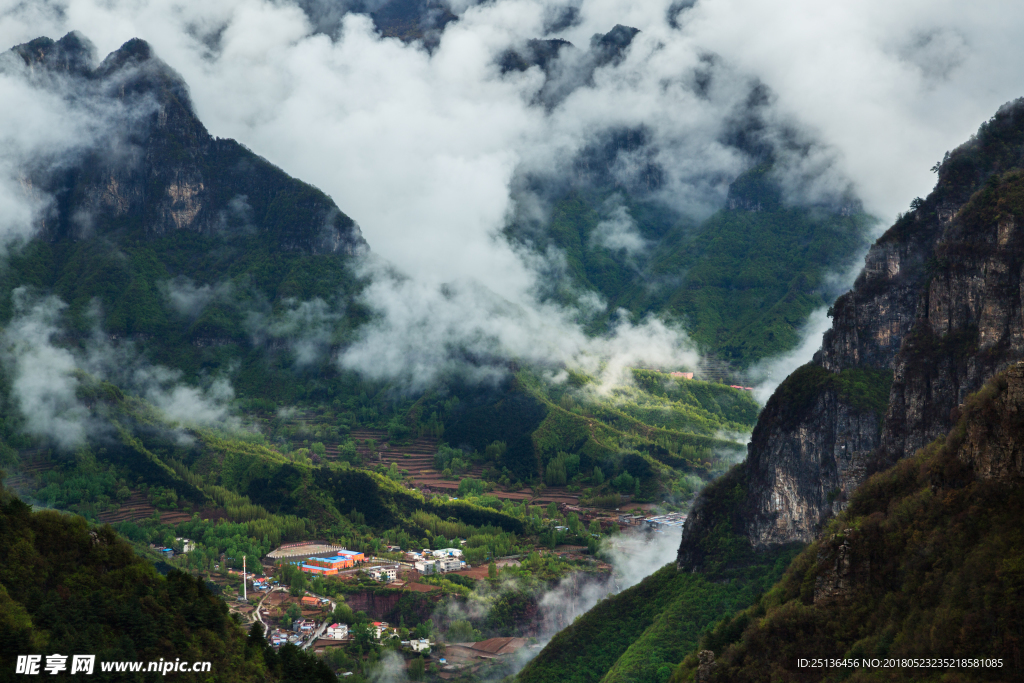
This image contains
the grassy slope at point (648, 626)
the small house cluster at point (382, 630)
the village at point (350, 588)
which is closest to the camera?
the grassy slope at point (648, 626)

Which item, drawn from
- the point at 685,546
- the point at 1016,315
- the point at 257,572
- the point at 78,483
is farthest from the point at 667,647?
the point at 78,483

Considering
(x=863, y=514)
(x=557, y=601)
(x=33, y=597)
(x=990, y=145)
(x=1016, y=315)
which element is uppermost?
(x=990, y=145)

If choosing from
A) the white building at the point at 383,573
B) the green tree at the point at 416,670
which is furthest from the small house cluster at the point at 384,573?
the green tree at the point at 416,670

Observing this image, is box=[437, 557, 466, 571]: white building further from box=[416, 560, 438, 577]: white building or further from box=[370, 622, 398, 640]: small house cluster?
box=[370, 622, 398, 640]: small house cluster

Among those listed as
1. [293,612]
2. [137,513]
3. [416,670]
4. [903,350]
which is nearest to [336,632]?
[293,612]

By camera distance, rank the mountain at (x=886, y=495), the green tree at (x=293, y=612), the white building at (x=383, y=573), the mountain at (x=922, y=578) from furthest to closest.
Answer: the white building at (x=383, y=573)
the green tree at (x=293, y=612)
the mountain at (x=886, y=495)
the mountain at (x=922, y=578)

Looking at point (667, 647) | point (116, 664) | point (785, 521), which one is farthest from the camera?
point (785, 521)

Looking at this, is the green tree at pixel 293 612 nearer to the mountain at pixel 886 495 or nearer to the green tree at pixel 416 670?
the green tree at pixel 416 670

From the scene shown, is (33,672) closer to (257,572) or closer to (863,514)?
(863,514)

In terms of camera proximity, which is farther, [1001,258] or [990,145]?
[990,145]
